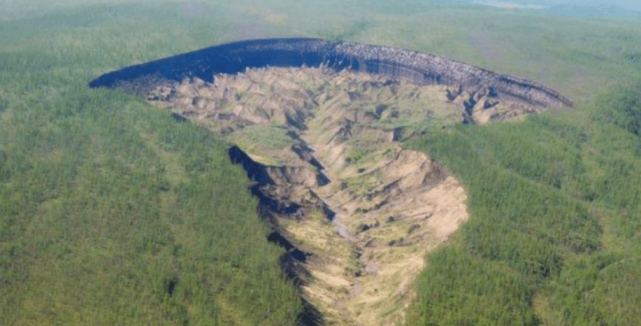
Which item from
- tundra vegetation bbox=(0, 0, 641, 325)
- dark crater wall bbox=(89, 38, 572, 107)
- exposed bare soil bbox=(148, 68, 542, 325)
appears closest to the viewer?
tundra vegetation bbox=(0, 0, 641, 325)

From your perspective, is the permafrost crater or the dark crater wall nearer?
the permafrost crater

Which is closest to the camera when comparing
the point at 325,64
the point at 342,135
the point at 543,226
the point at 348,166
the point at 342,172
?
the point at 543,226

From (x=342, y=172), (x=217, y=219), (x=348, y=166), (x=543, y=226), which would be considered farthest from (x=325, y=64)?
(x=543, y=226)

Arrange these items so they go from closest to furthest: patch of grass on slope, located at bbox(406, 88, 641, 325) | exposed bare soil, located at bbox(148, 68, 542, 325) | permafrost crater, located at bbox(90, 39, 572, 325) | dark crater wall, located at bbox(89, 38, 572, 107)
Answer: patch of grass on slope, located at bbox(406, 88, 641, 325)
exposed bare soil, located at bbox(148, 68, 542, 325)
permafrost crater, located at bbox(90, 39, 572, 325)
dark crater wall, located at bbox(89, 38, 572, 107)

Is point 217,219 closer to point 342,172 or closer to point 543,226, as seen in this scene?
point 543,226

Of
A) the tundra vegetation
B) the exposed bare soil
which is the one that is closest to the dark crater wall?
the exposed bare soil

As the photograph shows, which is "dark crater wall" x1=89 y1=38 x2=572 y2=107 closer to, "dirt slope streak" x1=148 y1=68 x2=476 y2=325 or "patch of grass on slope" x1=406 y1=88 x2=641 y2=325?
"dirt slope streak" x1=148 y1=68 x2=476 y2=325

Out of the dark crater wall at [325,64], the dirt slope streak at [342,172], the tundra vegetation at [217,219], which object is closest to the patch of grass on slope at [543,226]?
the tundra vegetation at [217,219]

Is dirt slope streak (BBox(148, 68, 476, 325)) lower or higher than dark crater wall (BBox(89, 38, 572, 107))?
lower
